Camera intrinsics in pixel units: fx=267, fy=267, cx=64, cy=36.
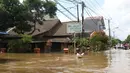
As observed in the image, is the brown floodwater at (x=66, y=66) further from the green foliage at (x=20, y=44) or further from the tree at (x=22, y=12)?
the tree at (x=22, y=12)

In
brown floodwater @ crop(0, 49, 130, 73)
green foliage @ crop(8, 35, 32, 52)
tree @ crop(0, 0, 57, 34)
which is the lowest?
brown floodwater @ crop(0, 49, 130, 73)

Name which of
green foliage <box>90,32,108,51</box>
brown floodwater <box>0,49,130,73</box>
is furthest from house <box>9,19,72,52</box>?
brown floodwater <box>0,49,130,73</box>

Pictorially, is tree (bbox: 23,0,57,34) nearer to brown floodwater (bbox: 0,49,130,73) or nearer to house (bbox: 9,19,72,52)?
house (bbox: 9,19,72,52)

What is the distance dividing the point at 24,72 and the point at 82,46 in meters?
31.3

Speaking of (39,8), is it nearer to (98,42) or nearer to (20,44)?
(20,44)

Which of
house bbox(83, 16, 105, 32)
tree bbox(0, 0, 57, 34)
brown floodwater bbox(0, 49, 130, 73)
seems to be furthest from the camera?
house bbox(83, 16, 105, 32)

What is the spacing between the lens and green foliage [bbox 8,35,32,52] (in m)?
41.9

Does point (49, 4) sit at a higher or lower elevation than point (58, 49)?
higher

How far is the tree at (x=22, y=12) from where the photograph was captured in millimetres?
43125

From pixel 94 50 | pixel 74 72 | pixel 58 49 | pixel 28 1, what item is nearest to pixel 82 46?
pixel 94 50

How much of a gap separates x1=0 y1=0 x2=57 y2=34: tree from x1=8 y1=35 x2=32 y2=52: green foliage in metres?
3.70

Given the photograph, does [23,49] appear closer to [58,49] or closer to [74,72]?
[58,49]

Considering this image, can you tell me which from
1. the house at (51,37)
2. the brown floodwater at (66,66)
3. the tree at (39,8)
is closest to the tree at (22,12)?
the tree at (39,8)

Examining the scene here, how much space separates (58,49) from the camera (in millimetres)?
49938
